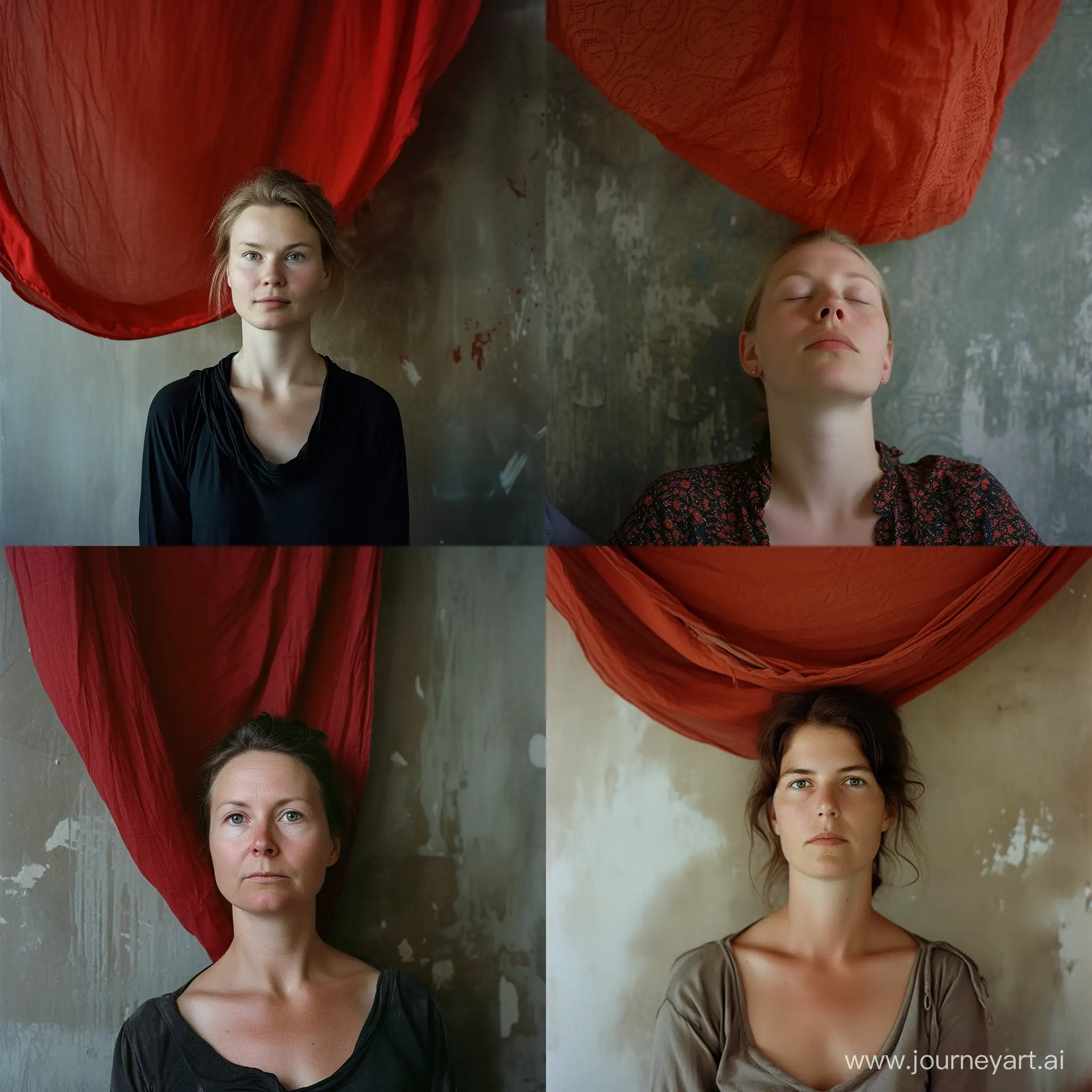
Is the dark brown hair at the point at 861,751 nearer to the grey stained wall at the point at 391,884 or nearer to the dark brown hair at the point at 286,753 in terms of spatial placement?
the grey stained wall at the point at 391,884

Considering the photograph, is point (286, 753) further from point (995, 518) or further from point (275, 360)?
point (995, 518)

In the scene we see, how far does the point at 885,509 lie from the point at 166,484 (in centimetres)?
90

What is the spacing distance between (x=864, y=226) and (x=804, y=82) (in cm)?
19

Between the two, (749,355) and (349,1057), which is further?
(749,355)

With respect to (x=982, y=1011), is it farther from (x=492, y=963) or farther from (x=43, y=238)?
(x=43, y=238)

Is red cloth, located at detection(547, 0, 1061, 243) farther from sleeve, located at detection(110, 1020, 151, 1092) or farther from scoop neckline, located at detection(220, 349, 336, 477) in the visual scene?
sleeve, located at detection(110, 1020, 151, 1092)

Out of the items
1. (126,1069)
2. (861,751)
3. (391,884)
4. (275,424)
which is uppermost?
(275,424)

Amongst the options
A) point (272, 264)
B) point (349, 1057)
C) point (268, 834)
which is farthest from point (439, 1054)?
point (272, 264)

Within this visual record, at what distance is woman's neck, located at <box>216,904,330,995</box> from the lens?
1.30 metres

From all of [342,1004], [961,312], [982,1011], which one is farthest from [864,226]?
[342,1004]

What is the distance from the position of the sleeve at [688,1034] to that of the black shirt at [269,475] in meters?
0.64

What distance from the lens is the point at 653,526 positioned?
1.37 metres

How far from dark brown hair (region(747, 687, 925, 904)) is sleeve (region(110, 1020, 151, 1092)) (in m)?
0.78

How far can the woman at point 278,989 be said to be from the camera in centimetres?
129
